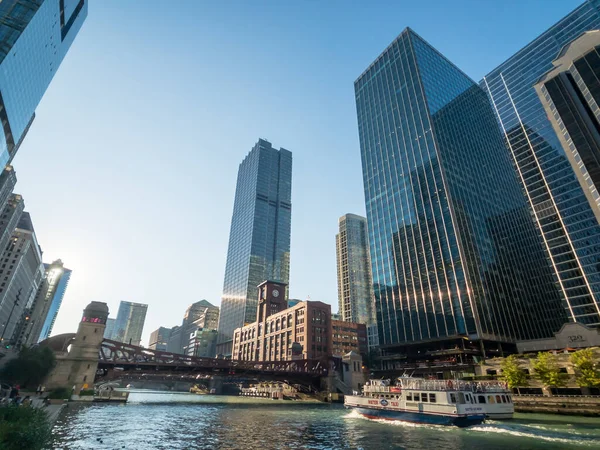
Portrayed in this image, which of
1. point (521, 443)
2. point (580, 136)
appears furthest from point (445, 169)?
point (521, 443)

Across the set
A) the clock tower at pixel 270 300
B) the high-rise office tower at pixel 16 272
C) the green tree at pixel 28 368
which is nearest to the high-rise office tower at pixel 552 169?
the clock tower at pixel 270 300

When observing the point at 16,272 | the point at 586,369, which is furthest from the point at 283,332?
the point at 16,272

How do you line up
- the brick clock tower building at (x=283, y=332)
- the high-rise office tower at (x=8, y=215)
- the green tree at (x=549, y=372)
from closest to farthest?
the green tree at (x=549, y=372), the brick clock tower building at (x=283, y=332), the high-rise office tower at (x=8, y=215)

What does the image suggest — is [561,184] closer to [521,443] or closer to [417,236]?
[417,236]

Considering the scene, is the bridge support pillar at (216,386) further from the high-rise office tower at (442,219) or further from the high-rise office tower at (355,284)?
the high-rise office tower at (442,219)

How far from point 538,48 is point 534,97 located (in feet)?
89.8

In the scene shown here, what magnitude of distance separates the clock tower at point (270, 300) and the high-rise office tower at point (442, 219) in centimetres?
5509

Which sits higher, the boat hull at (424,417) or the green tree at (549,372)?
the green tree at (549,372)

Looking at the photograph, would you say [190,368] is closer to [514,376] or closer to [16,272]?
[514,376]


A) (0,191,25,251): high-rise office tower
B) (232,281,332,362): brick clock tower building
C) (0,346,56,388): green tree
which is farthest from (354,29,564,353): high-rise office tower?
(0,191,25,251): high-rise office tower

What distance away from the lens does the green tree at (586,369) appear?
5022cm

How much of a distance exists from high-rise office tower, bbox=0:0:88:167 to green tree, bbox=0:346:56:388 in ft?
173

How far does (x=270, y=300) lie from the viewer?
514 ft

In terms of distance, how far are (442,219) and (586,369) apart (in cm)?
5719
